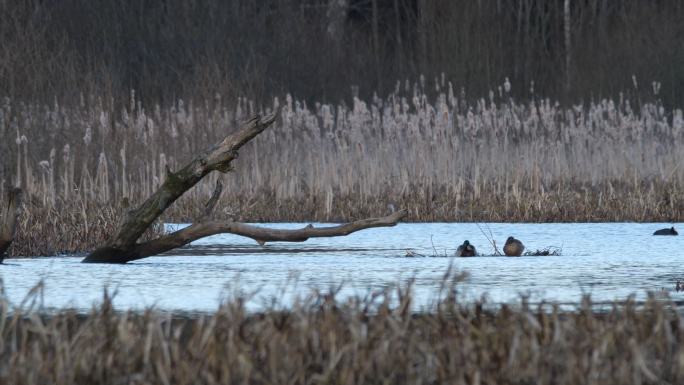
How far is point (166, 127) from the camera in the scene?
1323cm

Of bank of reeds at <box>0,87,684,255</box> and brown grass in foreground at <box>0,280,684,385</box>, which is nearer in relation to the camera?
brown grass in foreground at <box>0,280,684,385</box>

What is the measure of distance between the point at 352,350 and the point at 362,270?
9.70ft

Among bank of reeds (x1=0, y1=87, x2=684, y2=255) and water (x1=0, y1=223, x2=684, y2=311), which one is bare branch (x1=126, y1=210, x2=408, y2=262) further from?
bank of reeds (x1=0, y1=87, x2=684, y2=255)

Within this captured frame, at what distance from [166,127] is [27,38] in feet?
5.46

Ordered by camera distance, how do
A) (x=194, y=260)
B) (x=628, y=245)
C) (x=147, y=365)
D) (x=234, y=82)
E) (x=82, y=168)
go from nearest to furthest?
(x=147, y=365) < (x=194, y=260) < (x=628, y=245) < (x=82, y=168) < (x=234, y=82)

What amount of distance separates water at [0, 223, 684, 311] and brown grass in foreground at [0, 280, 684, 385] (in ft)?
1.40

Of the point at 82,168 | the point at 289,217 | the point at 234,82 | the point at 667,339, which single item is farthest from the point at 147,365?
the point at 234,82

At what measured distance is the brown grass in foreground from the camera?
374 centimetres

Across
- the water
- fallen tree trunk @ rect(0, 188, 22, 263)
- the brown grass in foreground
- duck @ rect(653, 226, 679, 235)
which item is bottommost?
the brown grass in foreground

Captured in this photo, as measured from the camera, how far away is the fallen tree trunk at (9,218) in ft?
23.0

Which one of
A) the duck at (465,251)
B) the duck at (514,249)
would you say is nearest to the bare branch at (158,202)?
the duck at (465,251)

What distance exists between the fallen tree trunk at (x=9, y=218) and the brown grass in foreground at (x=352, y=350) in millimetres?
2601

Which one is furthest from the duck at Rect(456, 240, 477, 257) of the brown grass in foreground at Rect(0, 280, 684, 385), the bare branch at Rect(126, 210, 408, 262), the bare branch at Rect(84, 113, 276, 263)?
the brown grass in foreground at Rect(0, 280, 684, 385)

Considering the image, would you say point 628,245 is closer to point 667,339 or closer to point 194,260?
point 194,260
